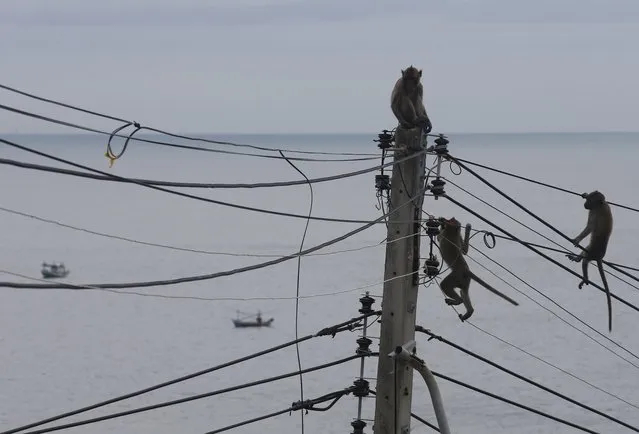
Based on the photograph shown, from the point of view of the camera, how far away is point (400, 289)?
20.9 ft

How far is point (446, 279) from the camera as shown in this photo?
25.6 ft

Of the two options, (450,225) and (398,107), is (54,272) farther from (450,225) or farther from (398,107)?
(450,225)

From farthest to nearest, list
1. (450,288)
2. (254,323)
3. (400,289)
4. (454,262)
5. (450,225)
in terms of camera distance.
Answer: (254,323), (450,288), (454,262), (450,225), (400,289)

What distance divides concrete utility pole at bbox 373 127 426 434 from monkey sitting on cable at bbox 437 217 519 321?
1.56ft

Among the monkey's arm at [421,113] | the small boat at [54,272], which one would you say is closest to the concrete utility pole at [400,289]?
the monkey's arm at [421,113]

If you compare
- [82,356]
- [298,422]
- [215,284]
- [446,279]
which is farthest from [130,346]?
[446,279]

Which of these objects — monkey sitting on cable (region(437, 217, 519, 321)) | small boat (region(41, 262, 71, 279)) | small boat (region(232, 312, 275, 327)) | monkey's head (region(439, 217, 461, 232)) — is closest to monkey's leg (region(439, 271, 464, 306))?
monkey sitting on cable (region(437, 217, 519, 321))

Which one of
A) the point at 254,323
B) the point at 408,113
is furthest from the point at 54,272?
the point at 408,113

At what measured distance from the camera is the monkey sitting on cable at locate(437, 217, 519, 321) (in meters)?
7.16

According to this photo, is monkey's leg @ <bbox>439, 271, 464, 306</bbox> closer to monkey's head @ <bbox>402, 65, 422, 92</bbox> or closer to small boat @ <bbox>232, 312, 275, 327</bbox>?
monkey's head @ <bbox>402, 65, 422, 92</bbox>

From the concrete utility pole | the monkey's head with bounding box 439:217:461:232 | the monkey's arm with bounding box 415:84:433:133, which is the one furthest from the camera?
the monkey's head with bounding box 439:217:461:232

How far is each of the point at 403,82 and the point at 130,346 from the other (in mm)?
25898

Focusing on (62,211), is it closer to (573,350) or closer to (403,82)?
(573,350)

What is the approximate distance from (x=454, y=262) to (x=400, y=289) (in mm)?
1292
